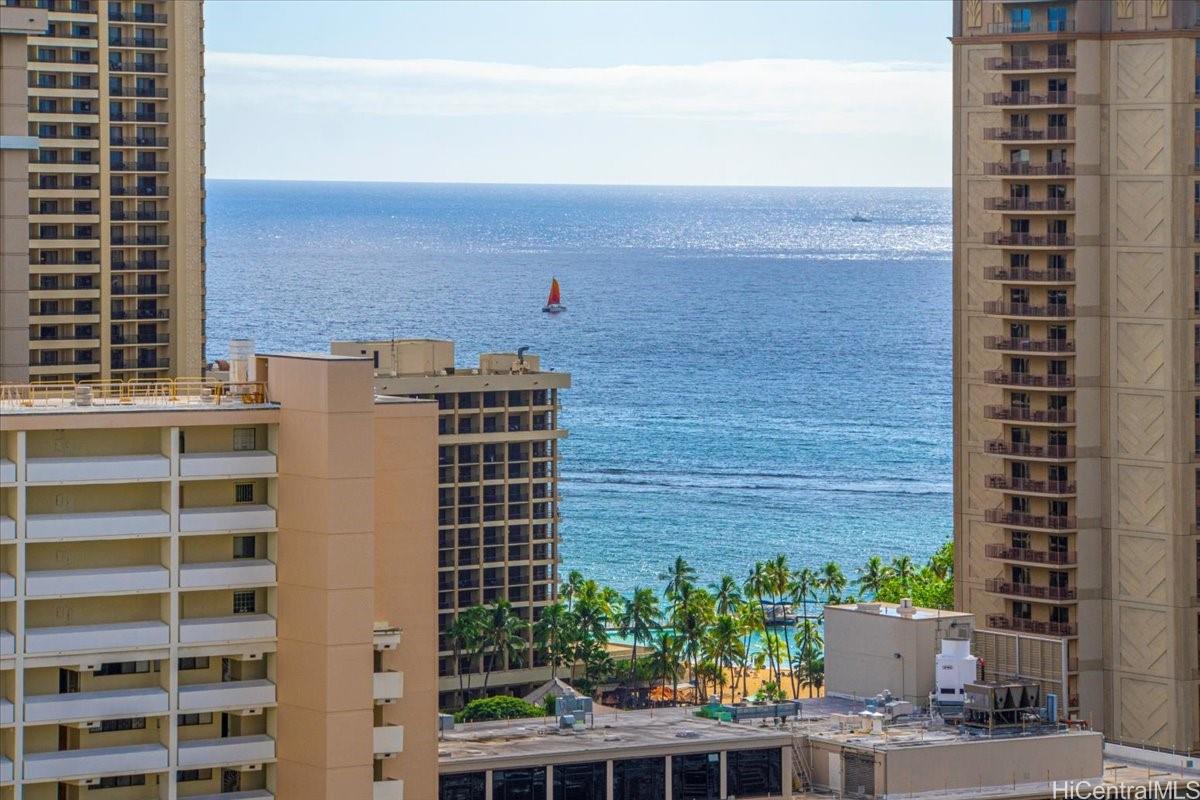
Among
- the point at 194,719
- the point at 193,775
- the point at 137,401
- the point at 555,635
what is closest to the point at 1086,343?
the point at 555,635

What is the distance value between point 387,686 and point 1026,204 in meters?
56.6

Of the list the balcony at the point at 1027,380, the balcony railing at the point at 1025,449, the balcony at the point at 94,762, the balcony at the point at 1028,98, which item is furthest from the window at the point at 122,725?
the balcony at the point at 1028,98

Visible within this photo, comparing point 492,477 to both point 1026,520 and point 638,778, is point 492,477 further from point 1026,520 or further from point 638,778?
point 638,778

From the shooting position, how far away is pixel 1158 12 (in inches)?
4097

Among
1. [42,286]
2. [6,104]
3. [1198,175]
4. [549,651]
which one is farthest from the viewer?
[549,651]

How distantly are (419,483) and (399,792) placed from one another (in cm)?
749

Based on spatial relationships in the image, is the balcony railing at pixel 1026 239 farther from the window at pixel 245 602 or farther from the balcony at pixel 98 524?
the balcony at pixel 98 524

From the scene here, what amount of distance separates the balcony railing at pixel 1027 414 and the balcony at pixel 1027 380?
42.2 inches

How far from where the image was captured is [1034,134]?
107 meters

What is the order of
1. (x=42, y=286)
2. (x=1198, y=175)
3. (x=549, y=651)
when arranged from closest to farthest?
1. (x=1198, y=175)
2. (x=42, y=286)
3. (x=549, y=651)

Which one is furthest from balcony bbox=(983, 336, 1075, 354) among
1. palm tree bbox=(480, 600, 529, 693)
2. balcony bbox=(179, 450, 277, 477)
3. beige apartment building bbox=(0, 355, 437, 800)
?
balcony bbox=(179, 450, 277, 477)

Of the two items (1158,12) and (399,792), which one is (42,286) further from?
(399,792)

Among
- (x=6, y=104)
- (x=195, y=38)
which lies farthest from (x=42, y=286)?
(x=6, y=104)

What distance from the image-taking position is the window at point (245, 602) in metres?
58.6
